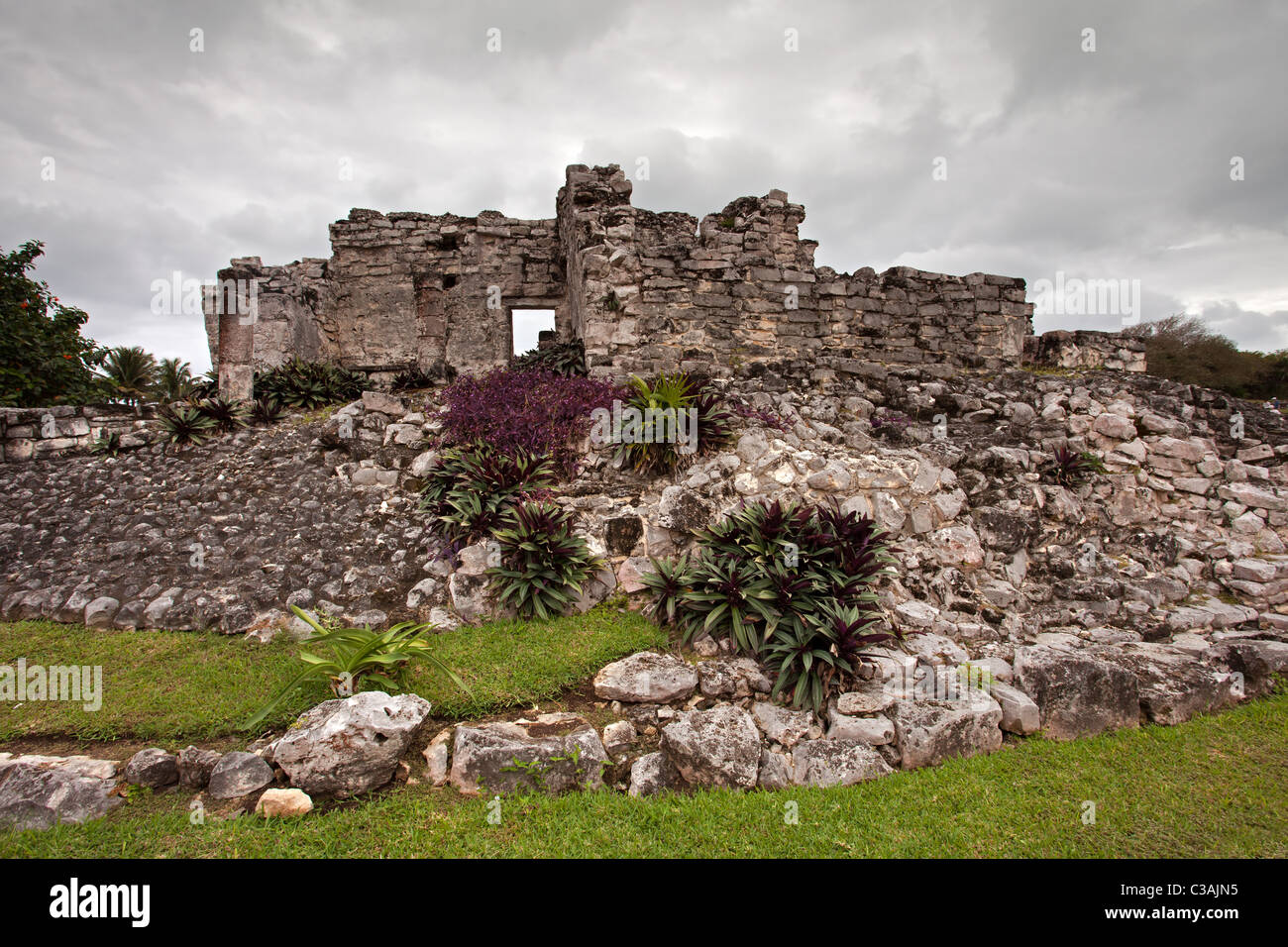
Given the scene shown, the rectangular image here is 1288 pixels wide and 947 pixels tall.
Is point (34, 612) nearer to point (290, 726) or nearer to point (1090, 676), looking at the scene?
point (290, 726)

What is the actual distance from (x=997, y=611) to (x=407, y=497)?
21.6ft

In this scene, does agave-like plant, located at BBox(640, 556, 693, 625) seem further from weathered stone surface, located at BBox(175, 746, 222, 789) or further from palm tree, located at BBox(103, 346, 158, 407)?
palm tree, located at BBox(103, 346, 158, 407)

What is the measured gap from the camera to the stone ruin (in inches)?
338

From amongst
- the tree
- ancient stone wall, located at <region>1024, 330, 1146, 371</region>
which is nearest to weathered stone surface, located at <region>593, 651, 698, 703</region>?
ancient stone wall, located at <region>1024, 330, 1146, 371</region>

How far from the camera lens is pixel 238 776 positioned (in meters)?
3.55

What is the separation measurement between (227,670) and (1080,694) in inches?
262

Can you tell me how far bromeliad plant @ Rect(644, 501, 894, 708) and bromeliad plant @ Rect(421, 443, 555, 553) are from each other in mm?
1839

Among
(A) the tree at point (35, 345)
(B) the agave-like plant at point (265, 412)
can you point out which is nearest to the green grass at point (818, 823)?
(B) the agave-like plant at point (265, 412)

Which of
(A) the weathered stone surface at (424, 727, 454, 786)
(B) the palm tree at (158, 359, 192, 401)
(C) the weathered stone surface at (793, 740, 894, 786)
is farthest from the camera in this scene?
(B) the palm tree at (158, 359, 192, 401)

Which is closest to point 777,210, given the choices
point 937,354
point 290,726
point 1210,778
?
point 937,354

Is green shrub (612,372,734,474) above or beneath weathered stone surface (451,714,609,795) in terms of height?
above

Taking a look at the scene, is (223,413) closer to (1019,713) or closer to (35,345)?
(35,345)

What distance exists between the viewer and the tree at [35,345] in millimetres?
10367

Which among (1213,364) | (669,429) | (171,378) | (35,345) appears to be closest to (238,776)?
(669,429)
